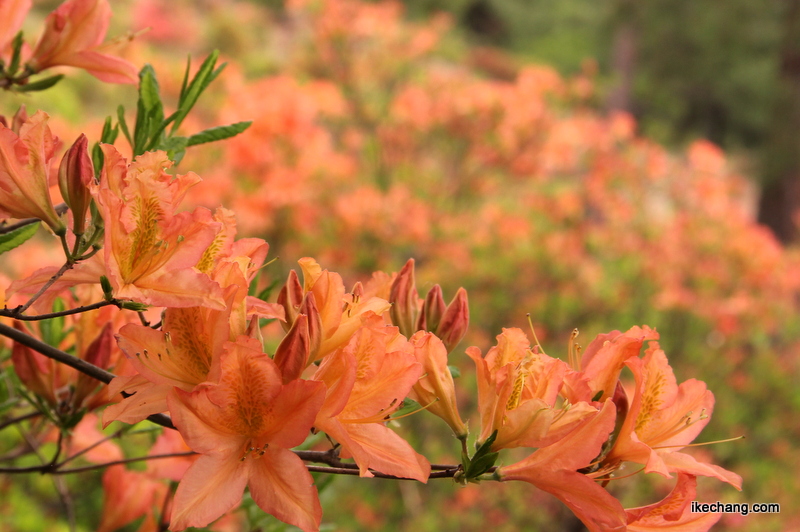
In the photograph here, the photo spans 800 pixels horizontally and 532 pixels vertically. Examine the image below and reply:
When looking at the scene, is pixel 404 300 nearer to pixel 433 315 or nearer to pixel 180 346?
pixel 433 315

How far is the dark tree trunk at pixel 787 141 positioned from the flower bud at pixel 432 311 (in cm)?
674

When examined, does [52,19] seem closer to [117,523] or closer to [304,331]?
[304,331]

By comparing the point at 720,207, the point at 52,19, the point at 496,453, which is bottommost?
the point at 720,207

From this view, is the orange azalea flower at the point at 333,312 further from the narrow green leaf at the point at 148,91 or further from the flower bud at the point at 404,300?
the narrow green leaf at the point at 148,91

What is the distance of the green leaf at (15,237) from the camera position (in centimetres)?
65

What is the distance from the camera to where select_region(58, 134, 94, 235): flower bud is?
0.62 metres

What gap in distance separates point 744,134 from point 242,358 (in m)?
16.1

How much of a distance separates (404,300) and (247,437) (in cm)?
23

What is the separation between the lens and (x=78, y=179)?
0.62 m

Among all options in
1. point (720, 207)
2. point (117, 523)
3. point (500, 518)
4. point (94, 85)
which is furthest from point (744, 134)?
point (117, 523)

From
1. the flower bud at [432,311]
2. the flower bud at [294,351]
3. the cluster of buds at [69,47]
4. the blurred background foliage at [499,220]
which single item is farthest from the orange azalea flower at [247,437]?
the blurred background foliage at [499,220]

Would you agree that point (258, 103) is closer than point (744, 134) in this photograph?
Yes

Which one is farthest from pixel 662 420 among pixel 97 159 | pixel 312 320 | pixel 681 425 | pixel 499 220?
pixel 499 220

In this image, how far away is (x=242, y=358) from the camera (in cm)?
57
